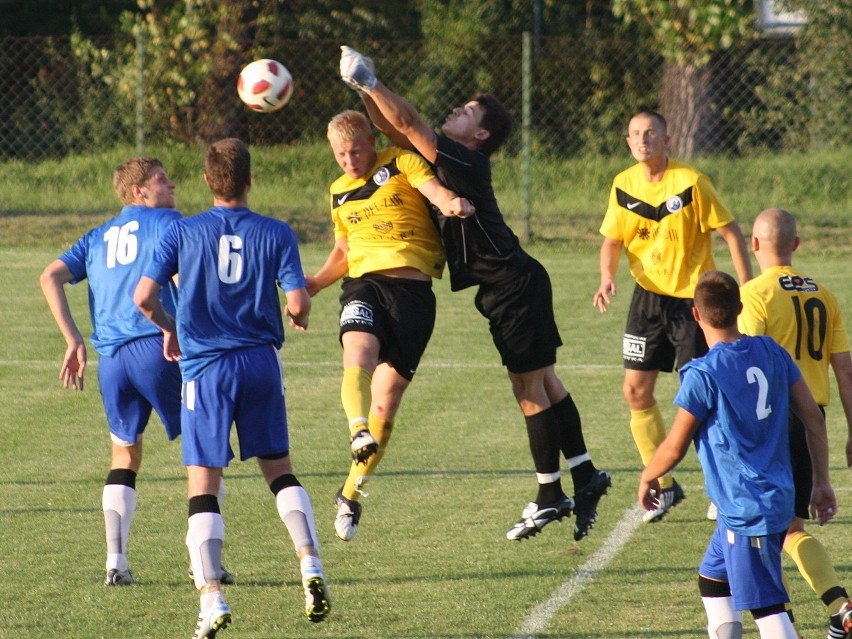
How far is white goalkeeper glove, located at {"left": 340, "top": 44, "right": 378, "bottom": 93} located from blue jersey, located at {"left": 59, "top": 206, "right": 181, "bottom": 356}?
3.25 feet

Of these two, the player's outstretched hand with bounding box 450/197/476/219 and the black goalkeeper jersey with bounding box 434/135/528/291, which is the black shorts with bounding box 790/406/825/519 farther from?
the black goalkeeper jersey with bounding box 434/135/528/291

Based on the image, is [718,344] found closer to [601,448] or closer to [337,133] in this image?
[337,133]

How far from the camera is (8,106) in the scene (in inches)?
819

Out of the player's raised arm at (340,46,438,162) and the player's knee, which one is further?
the player's raised arm at (340,46,438,162)

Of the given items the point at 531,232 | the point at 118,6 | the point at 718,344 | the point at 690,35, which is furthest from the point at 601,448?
the point at 118,6

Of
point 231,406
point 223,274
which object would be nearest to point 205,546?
point 231,406

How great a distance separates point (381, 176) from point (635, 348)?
1.99 meters

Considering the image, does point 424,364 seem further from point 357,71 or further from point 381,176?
point 357,71

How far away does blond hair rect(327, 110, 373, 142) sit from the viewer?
663 centimetres

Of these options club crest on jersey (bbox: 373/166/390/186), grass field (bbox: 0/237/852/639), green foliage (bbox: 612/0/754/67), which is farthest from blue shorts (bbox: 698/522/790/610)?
green foliage (bbox: 612/0/754/67)

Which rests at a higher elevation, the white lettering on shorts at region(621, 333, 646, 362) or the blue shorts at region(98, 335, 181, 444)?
the blue shorts at region(98, 335, 181, 444)

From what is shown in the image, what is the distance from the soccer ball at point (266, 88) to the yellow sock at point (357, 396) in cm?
244

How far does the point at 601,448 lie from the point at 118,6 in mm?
21921

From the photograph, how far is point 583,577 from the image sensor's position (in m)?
6.44
